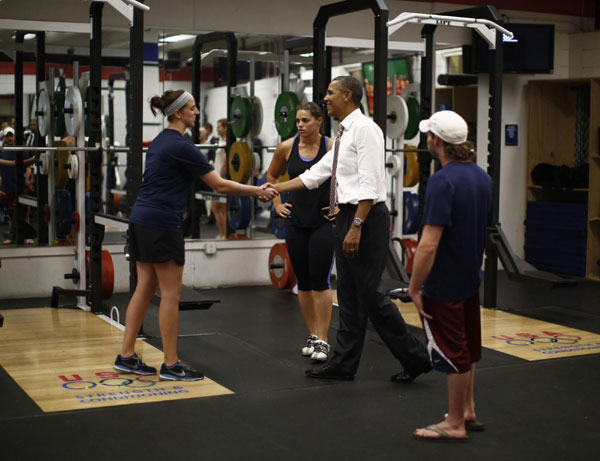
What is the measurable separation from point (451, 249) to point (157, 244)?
1.62m

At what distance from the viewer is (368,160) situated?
425 centimetres

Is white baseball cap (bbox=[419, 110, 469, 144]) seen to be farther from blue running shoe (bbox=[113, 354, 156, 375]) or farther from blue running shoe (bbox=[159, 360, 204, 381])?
blue running shoe (bbox=[113, 354, 156, 375])

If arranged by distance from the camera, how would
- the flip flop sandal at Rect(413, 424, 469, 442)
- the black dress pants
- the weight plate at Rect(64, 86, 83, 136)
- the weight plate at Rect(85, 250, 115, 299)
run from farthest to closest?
the weight plate at Rect(85, 250, 115, 299) < the weight plate at Rect(64, 86, 83, 136) < the black dress pants < the flip flop sandal at Rect(413, 424, 469, 442)

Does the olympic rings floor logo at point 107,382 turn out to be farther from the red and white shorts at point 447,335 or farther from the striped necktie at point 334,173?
the red and white shorts at point 447,335

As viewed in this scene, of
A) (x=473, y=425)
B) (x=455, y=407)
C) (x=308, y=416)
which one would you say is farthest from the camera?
(x=308, y=416)

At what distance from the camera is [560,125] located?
9297 millimetres

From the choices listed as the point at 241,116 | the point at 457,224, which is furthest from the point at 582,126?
the point at 457,224

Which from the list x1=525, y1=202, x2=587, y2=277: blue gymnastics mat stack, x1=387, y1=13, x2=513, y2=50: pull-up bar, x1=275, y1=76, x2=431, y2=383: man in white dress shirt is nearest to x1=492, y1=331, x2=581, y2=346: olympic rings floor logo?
x1=275, y1=76, x2=431, y2=383: man in white dress shirt

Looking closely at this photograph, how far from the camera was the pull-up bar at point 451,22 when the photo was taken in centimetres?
622

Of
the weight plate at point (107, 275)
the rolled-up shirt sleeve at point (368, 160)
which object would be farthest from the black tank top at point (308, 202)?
the weight plate at point (107, 275)

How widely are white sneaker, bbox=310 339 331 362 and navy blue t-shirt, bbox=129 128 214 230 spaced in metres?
1.14

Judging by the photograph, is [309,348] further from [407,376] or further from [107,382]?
[107,382]

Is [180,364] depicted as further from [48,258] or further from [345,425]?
[48,258]

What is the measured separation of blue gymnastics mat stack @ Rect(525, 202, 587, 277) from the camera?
346 inches
